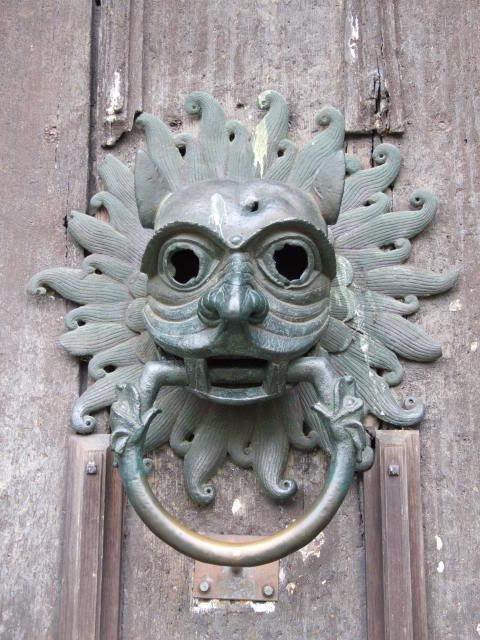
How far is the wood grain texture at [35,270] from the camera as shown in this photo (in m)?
1.00

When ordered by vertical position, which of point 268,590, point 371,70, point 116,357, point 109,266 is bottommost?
point 268,590

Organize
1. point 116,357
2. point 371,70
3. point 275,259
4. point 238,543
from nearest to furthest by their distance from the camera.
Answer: point 238,543 < point 275,259 < point 116,357 < point 371,70

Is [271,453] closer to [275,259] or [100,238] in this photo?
[275,259]

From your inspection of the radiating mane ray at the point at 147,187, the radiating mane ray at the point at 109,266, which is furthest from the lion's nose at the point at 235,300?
the radiating mane ray at the point at 109,266

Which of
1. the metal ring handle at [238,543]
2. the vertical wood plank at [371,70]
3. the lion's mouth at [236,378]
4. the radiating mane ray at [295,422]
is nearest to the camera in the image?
the metal ring handle at [238,543]

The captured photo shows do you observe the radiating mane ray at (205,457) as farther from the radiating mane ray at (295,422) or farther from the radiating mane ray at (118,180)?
the radiating mane ray at (118,180)

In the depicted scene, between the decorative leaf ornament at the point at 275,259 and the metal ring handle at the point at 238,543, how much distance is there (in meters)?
0.10

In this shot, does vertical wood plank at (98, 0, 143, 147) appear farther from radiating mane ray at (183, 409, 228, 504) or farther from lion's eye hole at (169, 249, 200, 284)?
radiating mane ray at (183, 409, 228, 504)

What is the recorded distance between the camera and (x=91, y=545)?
968 millimetres

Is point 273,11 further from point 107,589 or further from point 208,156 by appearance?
point 107,589

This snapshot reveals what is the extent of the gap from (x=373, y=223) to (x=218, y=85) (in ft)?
0.98

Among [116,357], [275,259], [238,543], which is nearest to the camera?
[238,543]

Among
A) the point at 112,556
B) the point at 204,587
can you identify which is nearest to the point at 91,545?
the point at 112,556

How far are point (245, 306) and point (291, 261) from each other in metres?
0.17
